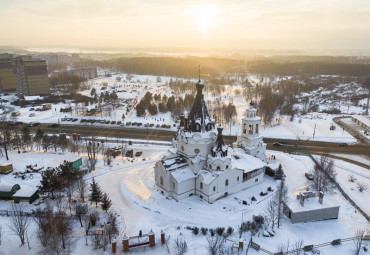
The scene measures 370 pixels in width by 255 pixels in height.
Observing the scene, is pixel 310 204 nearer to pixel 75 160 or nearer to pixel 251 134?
pixel 251 134

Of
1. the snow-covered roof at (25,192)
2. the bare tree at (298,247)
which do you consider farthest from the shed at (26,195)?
the bare tree at (298,247)

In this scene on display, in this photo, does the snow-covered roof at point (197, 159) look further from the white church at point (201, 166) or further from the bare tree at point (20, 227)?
the bare tree at point (20, 227)

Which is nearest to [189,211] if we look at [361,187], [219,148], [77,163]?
[219,148]

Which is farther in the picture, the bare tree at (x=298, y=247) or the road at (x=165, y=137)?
the road at (x=165, y=137)

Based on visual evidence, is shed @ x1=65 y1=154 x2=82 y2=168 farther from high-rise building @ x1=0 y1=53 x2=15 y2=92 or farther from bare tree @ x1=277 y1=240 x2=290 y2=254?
high-rise building @ x1=0 y1=53 x2=15 y2=92

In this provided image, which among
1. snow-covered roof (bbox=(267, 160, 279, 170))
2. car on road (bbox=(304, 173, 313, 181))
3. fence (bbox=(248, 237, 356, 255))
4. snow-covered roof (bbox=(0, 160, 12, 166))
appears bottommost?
fence (bbox=(248, 237, 356, 255))

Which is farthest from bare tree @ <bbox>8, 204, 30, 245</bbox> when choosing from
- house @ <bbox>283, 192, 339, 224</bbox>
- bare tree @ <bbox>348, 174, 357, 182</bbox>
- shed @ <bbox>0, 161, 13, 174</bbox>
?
bare tree @ <bbox>348, 174, 357, 182</bbox>
